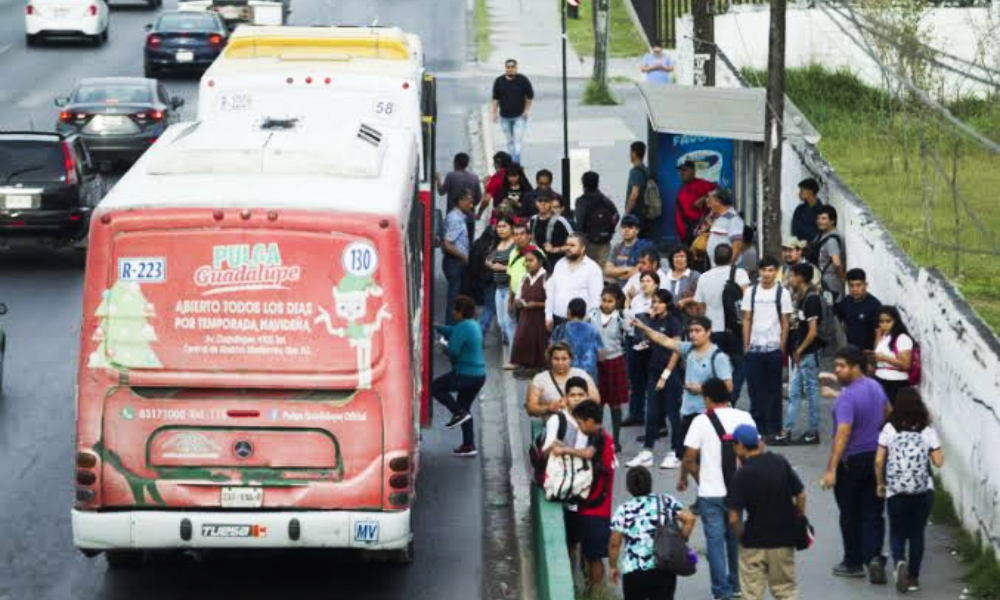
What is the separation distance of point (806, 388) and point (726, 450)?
4601 mm

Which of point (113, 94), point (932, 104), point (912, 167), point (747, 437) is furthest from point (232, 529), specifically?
point (113, 94)

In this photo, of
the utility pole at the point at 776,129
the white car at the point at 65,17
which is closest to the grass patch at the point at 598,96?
the white car at the point at 65,17

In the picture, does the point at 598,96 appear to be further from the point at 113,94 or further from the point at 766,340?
the point at 766,340

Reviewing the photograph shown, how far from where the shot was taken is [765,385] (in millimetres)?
17844

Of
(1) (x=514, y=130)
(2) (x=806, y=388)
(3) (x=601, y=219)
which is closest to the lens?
(2) (x=806, y=388)

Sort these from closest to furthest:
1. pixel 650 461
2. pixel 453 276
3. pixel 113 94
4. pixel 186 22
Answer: pixel 650 461 → pixel 453 276 → pixel 113 94 → pixel 186 22

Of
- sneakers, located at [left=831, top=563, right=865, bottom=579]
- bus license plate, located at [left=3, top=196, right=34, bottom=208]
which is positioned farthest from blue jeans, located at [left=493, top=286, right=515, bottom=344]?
bus license plate, located at [left=3, top=196, right=34, bottom=208]

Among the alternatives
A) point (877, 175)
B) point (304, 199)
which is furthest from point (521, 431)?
point (877, 175)

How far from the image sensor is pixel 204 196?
13.7 meters

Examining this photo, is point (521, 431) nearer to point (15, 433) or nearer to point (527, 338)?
point (527, 338)

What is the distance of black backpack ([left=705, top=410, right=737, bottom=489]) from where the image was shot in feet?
43.8

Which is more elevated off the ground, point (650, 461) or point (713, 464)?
point (713, 464)

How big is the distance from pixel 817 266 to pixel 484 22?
37.0 m

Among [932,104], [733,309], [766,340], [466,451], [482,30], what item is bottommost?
[482,30]
